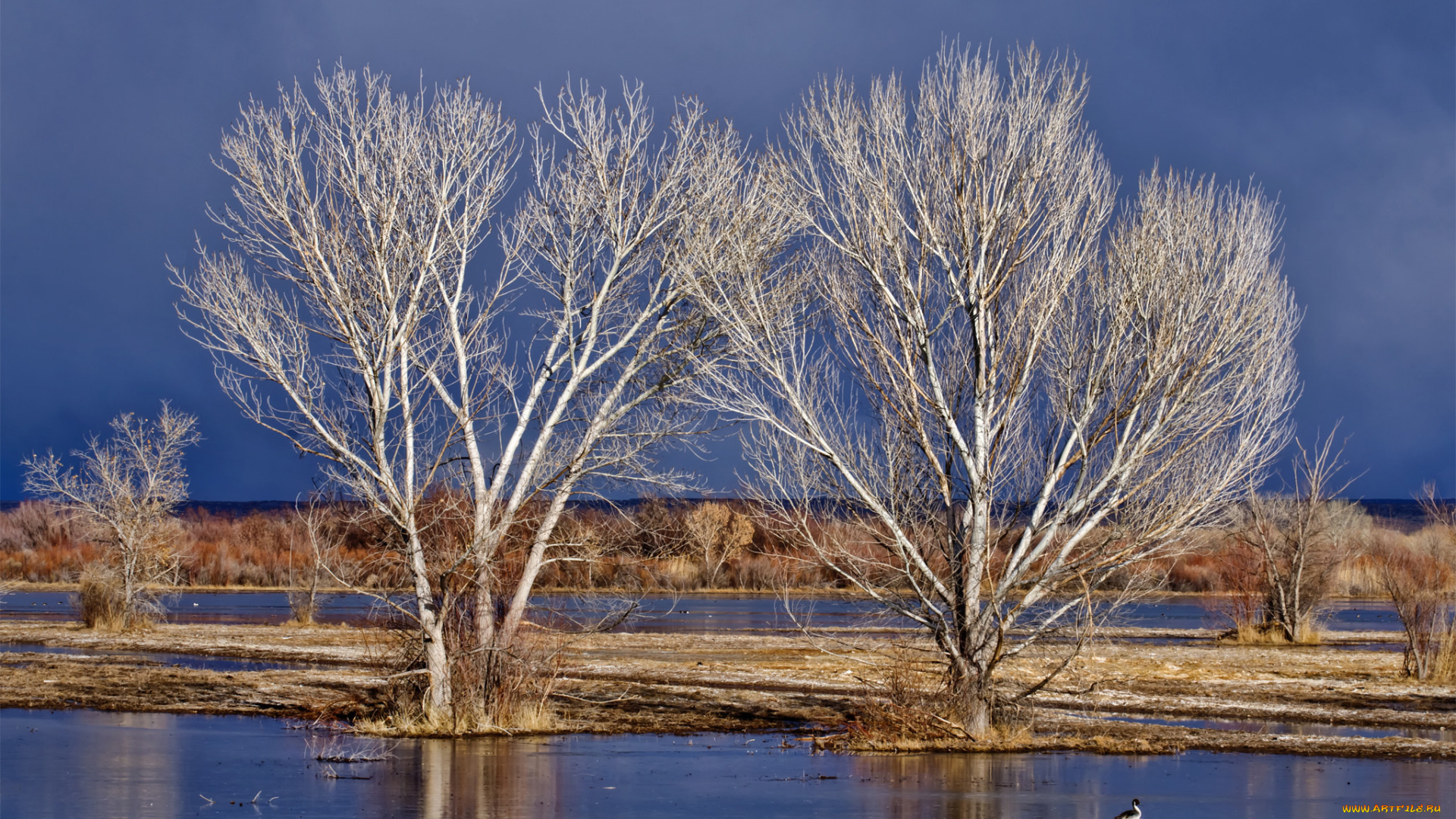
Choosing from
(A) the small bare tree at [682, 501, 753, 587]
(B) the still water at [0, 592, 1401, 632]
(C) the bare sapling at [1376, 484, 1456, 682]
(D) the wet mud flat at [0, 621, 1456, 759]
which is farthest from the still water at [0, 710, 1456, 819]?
(A) the small bare tree at [682, 501, 753, 587]

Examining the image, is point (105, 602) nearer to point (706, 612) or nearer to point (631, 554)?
point (706, 612)

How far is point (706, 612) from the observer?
5491cm

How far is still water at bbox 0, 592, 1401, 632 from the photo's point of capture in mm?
46000

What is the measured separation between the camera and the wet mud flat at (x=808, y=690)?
60.4ft

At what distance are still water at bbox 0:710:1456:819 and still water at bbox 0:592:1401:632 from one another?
719 inches

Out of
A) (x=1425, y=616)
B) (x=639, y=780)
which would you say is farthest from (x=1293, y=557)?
(x=639, y=780)

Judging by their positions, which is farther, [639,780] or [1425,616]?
[1425,616]

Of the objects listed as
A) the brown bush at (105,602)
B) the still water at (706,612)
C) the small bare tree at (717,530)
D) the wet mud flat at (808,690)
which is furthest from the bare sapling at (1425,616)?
the small bare tree at (717,530)

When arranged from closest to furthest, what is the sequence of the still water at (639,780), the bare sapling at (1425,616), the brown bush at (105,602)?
the still water at (639,780), the bare sapling at (1425,616), the brown bush at (105,602)

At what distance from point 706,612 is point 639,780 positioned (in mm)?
40815

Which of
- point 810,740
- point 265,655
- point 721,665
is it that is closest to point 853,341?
point 810,740

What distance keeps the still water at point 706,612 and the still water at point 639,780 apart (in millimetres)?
18264

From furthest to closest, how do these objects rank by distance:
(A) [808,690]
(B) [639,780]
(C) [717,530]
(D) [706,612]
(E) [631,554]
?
1. (C) [717,530]
2. (D) [706,612]
3. (A) [808,690]
4. (E) [631,554]
5. (B) [639,780]

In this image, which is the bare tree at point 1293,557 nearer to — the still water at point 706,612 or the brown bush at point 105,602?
the still water at point 706,612
